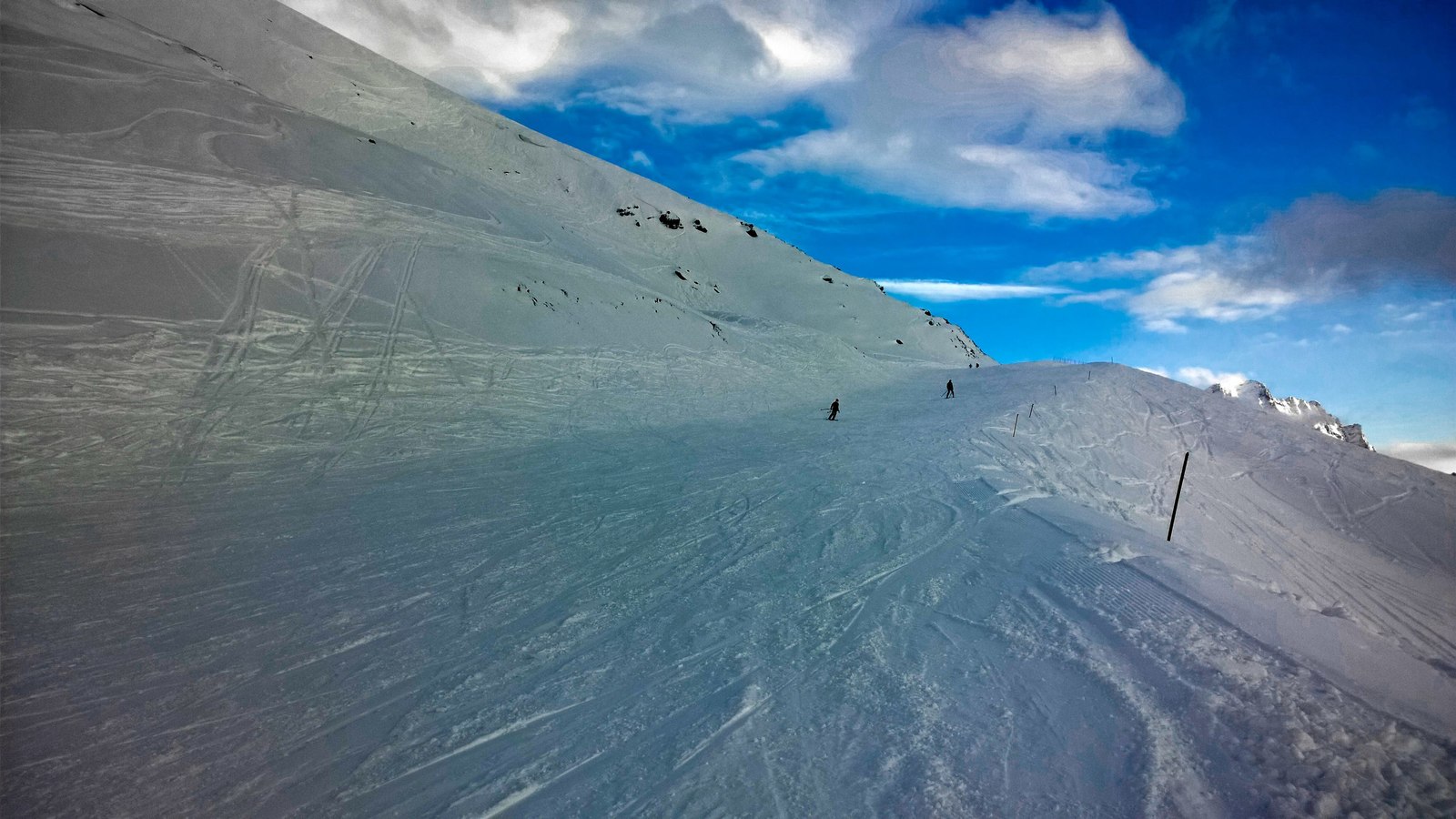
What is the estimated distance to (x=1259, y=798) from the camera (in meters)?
4.52

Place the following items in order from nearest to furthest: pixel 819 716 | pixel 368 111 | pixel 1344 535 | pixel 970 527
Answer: pixel 819 716 → pixel 970 527 → pixel 1344 535 → pixel 368 111

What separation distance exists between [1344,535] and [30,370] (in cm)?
3033

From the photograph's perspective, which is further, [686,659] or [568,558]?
[568,558]

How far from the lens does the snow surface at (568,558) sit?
190 inches

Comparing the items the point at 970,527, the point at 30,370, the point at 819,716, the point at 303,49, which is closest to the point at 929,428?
the point at 970,527

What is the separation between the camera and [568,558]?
8.87m

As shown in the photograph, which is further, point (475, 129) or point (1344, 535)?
point (475, 129)

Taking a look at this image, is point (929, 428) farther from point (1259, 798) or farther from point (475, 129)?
point (475, 129)

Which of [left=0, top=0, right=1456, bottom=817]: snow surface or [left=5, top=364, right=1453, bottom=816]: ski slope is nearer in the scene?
[left=5, top=364, right=1453, bottom=816]: ski slope

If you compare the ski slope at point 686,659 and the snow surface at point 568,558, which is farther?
the snow surface at point 568,558

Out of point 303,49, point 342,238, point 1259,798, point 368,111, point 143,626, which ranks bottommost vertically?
point 143,626

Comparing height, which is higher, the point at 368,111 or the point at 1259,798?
the point at 368,111

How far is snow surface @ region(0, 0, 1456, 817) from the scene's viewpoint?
482 cm

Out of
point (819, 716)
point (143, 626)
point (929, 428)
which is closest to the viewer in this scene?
point (819, 716)
